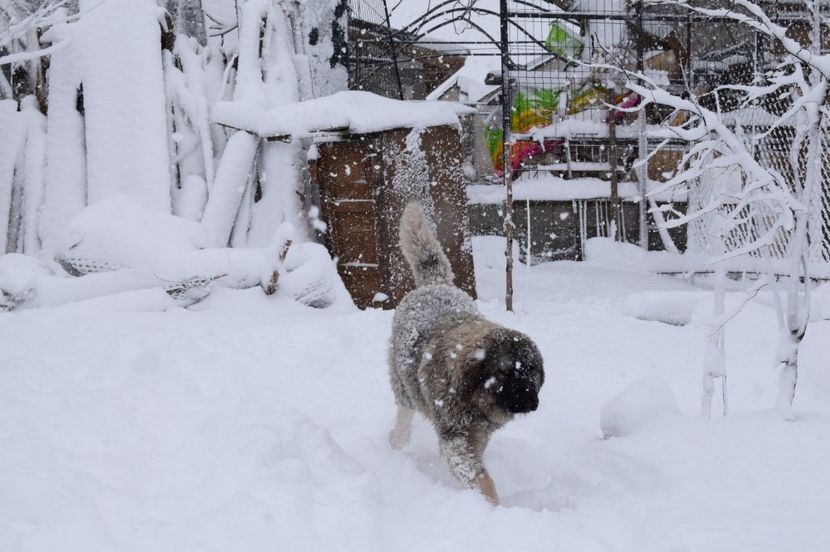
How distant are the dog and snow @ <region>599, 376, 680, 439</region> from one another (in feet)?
2.39

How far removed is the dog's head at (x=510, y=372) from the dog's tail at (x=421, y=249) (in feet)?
4.05

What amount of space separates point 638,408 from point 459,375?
1037mm

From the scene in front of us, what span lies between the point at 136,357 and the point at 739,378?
13.1 feet

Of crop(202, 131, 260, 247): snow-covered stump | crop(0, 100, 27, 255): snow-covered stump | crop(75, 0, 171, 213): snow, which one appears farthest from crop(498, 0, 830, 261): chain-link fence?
crop(0, 100, 27, 255): snow-covered stump

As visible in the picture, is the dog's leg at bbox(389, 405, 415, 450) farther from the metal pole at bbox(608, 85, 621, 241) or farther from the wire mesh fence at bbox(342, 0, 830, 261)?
the metal pole at bbox(608, 85, 621, 241)

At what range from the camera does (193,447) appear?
3025 millimetres

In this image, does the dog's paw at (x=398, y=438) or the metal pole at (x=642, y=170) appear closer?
the dog's paw at (x=398, y=438)

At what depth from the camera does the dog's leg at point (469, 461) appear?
302 cm

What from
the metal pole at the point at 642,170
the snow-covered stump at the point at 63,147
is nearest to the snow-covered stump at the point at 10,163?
the snow-covered stump at the point at 63,147

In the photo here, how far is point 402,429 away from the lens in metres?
3.84

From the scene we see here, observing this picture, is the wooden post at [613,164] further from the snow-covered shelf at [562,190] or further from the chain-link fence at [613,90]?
the snow-covered shelf at [562,190]

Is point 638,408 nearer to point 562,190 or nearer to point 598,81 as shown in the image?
point 562,190

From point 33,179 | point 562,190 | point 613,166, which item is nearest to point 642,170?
point 613,166

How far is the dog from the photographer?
2914 millimetres
